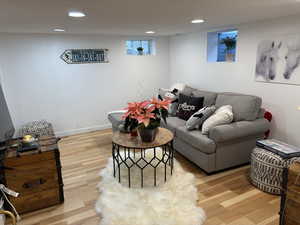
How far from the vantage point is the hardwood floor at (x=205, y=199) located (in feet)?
7.08

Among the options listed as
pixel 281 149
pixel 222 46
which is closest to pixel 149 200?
pixel 281 149

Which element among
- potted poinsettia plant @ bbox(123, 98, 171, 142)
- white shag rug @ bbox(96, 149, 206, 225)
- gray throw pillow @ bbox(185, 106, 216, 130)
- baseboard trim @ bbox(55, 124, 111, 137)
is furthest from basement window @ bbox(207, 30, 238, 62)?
baseboard trim @ bbox(55, 124, 111, 137)

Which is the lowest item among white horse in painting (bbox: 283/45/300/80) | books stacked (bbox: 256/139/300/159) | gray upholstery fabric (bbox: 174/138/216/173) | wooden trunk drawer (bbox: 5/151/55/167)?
gray upholstery fabric (bbox: 174/138/216/173)

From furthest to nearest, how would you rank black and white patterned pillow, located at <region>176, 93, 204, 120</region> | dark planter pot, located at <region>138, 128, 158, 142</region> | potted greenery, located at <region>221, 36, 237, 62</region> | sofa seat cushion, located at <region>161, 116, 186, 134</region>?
potted greenery, located at <region>221, 36, 237, 62</region> < black and white patterned pillow, located at <region>176, 93, 204, 120</region> < sofa seat cushion, located at <region>161, 116, 186, 134</region> < dark planter pot, located at <region>138, 128, 158, 142</region>

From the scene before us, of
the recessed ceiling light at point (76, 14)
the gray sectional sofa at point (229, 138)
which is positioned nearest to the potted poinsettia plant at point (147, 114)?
the gray sectional sofa at point (229, 138)

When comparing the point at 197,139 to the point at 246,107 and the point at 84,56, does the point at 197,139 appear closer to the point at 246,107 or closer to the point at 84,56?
the point at 246,107

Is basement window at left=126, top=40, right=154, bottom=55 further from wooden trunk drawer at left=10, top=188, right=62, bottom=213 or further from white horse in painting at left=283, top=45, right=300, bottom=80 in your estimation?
wooden trunk drawer at left=10, top=188, right=62, bottom=213

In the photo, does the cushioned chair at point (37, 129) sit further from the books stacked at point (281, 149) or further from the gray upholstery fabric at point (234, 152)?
the books stacked at point (281, 149)

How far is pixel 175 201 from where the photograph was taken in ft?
7.70

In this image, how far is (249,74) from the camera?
3.43m

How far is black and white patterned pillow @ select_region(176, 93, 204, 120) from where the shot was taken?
12.0ft

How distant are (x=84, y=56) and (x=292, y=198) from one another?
4139 mm

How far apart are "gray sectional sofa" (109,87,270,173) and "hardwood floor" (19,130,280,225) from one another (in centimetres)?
17

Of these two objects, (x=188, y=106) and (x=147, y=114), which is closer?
(x=147, y=114)
